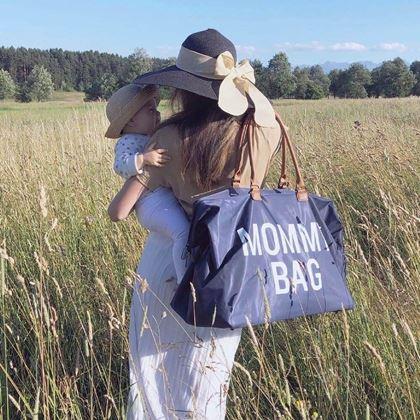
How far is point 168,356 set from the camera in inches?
67.8

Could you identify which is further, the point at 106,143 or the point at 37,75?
the point at 37,75

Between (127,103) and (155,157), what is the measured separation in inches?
9.9

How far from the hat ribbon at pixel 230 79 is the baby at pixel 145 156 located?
0.18 meters

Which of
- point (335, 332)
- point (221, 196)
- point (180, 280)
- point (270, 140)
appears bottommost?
point (335, 332)

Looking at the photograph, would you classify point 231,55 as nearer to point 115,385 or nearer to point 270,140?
point 270,140

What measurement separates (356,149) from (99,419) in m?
3.54

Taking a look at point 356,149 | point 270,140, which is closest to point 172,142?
point 270,140

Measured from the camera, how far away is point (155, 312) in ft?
5.61

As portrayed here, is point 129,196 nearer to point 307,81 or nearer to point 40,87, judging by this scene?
point 307,81

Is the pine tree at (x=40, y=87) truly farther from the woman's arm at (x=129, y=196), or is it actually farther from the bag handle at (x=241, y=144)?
the bag handle at (x=241, y=144)

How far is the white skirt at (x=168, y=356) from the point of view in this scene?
1.67 metres

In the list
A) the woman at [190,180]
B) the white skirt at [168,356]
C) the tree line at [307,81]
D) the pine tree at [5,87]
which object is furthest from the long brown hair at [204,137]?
the pine tree at [5,87]

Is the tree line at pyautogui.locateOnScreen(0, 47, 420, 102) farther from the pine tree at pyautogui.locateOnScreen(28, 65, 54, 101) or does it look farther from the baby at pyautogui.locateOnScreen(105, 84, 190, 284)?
the baby at pyautogui.locateOnScreen(105, 84, 190, 284)

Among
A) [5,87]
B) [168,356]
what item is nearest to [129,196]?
[168,356]
